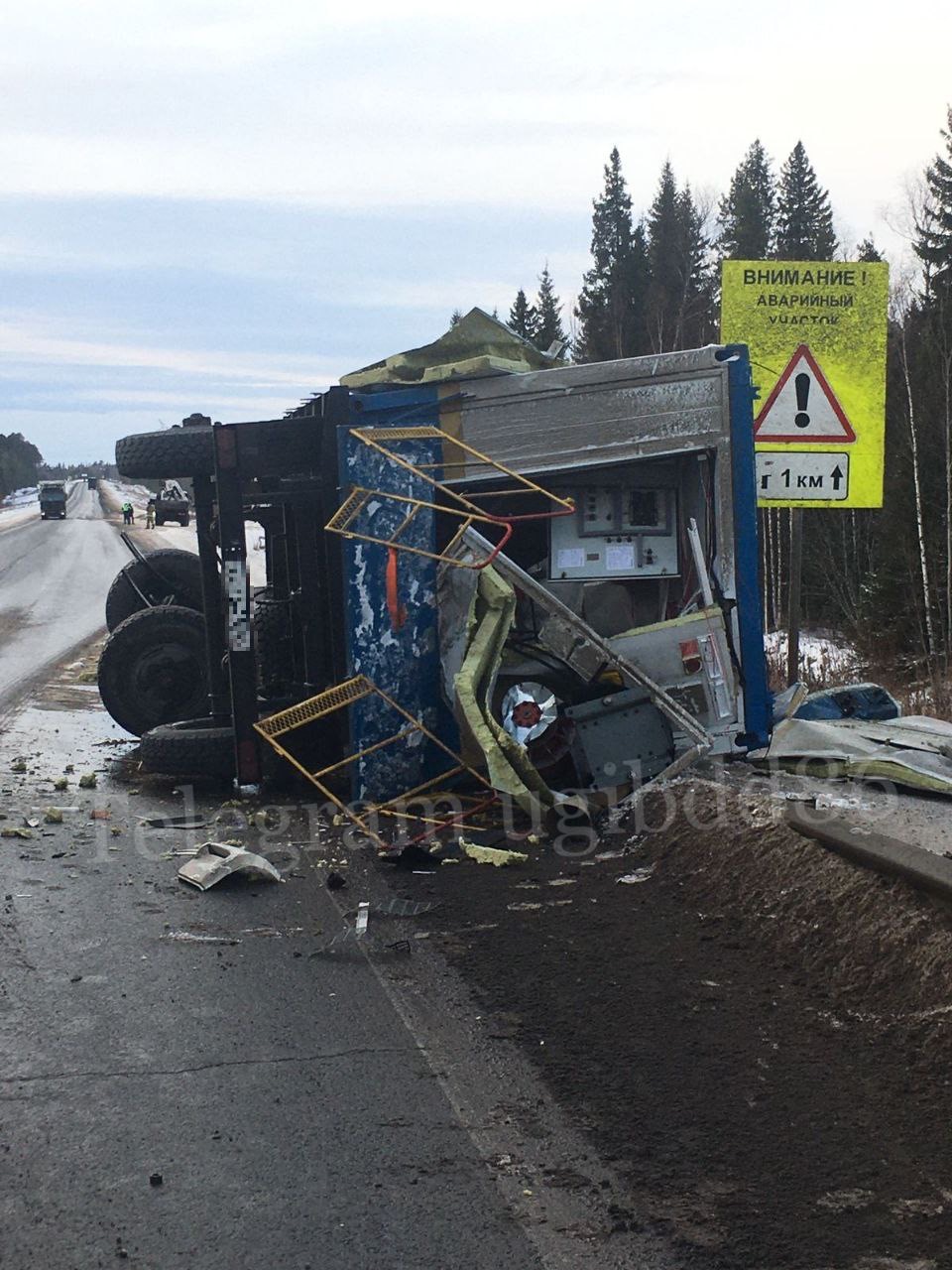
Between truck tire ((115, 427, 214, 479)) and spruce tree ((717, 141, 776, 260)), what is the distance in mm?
42847

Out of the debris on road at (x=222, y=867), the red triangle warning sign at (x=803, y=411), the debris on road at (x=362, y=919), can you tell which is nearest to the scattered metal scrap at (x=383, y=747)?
the debris on road at (x=222, y=867)

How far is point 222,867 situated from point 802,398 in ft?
15.7

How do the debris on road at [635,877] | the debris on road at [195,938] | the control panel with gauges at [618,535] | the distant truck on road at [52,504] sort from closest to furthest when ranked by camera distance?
the debris on road at [195,938], the debris on road at [635,877], the control panel with gauges at [618,535], the distant truck on road at [52,504]

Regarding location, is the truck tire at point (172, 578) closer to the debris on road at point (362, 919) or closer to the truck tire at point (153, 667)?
the truck tire at point (153, 667)

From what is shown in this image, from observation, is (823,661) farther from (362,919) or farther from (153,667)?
(362,919)

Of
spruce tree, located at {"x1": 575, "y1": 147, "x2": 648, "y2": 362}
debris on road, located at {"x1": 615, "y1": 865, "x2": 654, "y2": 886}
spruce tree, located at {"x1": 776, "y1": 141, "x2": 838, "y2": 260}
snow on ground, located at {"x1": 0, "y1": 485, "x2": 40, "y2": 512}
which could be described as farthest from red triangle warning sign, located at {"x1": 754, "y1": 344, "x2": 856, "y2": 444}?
snow on ground, located at {"x1": 0, "y1": 485, "x2": 40, "y2": 512}

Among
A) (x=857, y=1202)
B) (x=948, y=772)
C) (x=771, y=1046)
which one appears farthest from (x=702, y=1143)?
(x=948, y=772)

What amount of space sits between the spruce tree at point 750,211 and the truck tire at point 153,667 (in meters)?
42.7

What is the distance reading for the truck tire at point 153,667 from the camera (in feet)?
32.6

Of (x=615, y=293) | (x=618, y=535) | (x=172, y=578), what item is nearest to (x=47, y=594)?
(x=172, y=578)

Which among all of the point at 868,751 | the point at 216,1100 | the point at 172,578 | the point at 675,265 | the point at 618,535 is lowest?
the point at 216,1100

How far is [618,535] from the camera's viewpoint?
8.34 metres

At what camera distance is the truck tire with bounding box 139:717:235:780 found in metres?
8.48

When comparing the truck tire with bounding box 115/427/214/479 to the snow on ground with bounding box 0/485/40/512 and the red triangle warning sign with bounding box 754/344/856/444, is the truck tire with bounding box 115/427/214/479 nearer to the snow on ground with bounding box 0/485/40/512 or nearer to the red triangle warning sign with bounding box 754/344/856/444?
the red triangle warning sign with bounding box 754/344/856/444
